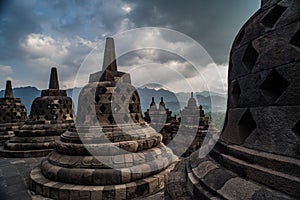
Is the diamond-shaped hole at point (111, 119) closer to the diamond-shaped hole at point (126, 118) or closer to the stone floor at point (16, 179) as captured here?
the diamond-shaped hole at point (126, 118)

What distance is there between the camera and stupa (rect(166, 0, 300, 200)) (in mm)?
1604

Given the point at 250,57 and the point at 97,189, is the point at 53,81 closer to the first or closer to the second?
the point at 97,189

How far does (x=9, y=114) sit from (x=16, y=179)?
8831 mm

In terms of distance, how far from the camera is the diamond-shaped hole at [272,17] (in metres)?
1.93

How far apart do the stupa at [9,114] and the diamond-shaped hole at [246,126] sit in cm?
1313

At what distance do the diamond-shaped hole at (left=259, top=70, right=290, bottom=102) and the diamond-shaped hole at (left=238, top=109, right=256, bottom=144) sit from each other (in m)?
0.30

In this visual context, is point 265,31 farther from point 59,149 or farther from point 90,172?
point 59,149

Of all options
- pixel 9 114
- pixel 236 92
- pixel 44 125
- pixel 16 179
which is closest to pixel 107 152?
pixel 16 179

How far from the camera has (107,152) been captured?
4781 mm

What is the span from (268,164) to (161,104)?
1969 centimetres

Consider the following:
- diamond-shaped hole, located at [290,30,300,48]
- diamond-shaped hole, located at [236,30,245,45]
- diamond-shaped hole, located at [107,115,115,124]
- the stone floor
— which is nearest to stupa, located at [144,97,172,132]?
the stone floor

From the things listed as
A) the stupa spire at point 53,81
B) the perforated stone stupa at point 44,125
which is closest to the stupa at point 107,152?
the perforated stone stupa at point 44,125

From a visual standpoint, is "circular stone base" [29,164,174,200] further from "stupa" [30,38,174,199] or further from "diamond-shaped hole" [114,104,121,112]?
"diamond-shaped hole" [114,104,121,112]

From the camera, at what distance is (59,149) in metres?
5.21
